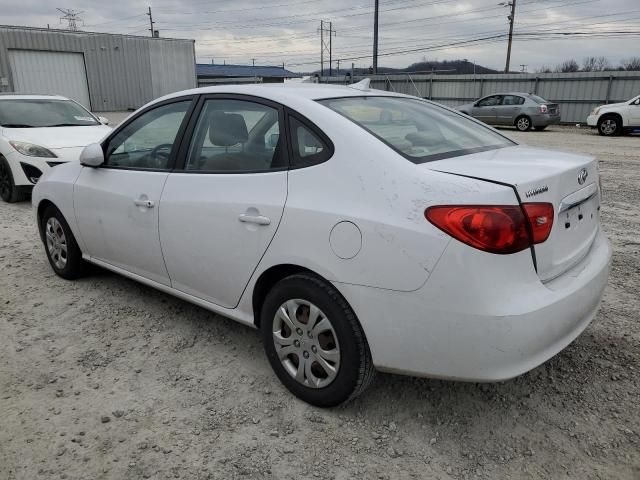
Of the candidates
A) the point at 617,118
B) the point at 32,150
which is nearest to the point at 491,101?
the point at 617,118

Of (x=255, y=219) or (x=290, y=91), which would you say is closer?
(x=255, y=219)

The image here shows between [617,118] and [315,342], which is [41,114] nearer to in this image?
[315,342]

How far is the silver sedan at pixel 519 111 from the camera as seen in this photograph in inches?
744

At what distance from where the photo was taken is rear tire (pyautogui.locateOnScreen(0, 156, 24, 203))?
24.2ft

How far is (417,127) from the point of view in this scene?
2.91 meters

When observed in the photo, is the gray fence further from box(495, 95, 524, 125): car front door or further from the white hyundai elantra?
the white hyundai elantra

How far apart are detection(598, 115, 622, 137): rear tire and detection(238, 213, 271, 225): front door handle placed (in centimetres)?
1794

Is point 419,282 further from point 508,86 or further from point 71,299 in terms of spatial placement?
point 508,86

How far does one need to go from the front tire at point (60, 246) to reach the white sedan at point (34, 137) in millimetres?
3008

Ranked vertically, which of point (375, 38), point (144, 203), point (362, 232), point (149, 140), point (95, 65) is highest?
point (375, 38)

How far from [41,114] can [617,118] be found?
16727mm

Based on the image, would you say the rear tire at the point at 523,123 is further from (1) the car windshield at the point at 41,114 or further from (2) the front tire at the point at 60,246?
(2) the front tire at the point at 60,246

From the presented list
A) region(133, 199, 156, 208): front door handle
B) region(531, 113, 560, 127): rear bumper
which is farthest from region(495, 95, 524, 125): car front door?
region(133, 199, 156, 208): front door handle

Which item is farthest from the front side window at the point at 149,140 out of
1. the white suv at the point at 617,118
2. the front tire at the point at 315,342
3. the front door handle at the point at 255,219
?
the white suv at the point at 617,118
